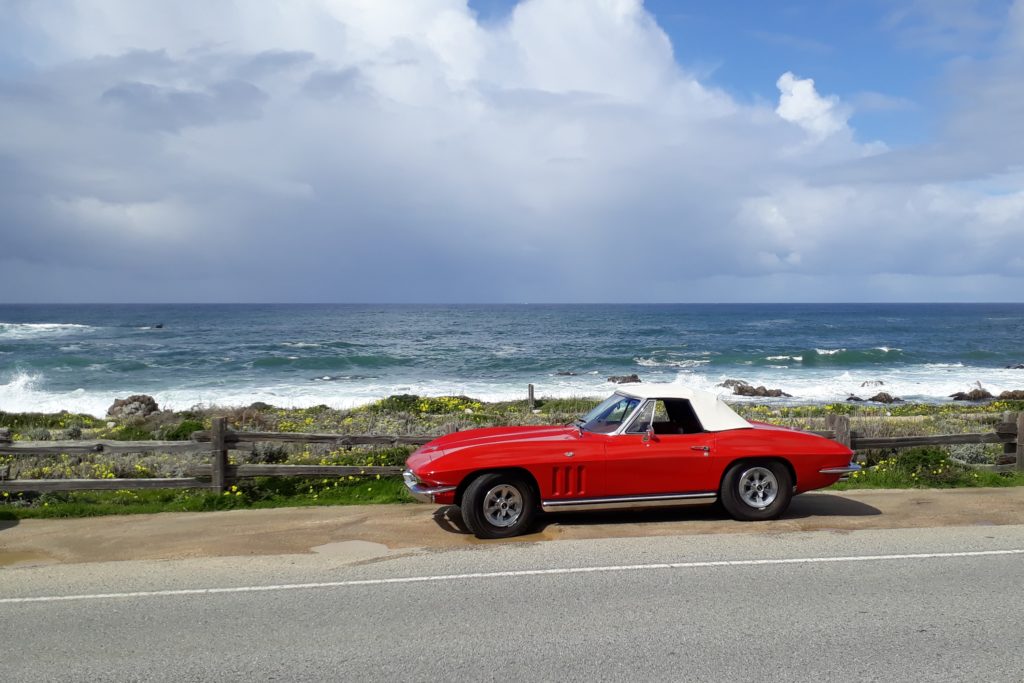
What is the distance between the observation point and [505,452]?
8648 mm

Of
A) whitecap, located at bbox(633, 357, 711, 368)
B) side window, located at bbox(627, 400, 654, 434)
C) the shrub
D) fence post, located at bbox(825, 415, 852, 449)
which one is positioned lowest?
the shrub

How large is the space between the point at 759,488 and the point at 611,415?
191 cm

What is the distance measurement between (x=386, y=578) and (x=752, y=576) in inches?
129

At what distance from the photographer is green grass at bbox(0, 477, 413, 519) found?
32.6 ft

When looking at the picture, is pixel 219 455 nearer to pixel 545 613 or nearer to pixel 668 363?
pixel 545 613

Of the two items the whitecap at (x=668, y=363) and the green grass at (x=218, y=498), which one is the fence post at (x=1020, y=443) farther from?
the whitecap at (x=668, y=363)

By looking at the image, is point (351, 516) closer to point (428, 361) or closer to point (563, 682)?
point (563, 682)

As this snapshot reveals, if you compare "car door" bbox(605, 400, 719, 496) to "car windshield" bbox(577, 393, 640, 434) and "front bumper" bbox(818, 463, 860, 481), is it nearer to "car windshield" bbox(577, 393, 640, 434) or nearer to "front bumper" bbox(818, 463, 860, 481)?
"car windshield" bbox(577, 393, 640, 434)

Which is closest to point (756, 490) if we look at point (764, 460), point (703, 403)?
point (764, 460)

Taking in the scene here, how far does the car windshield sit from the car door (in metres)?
0.17

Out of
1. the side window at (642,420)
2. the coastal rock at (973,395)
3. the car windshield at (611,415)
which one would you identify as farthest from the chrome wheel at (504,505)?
the coastal rock at (973,395)

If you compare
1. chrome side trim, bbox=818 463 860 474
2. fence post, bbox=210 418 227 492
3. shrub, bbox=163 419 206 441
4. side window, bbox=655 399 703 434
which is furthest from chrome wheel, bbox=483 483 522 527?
shrub, bbox=163 419 206 441

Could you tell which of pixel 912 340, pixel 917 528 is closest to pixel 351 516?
pixel 917 528

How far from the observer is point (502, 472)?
863 cm
